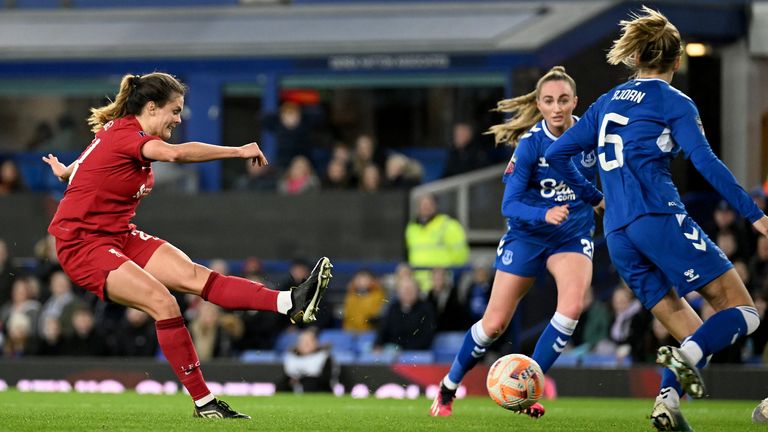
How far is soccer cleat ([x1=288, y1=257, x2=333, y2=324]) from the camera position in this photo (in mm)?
8406

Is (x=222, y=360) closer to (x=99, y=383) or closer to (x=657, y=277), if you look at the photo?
(x=99, y=383)

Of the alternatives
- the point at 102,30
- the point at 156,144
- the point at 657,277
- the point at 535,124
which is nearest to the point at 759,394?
the point at 535,124

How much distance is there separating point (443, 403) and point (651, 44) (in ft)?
9.50

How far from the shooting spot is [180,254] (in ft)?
28.9

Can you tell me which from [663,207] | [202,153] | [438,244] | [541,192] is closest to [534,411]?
[541,192]

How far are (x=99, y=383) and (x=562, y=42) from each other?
673 cm

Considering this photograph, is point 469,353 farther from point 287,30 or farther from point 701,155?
point 287,30

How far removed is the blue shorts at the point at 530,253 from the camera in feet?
31.1

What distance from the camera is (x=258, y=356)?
15727 mm

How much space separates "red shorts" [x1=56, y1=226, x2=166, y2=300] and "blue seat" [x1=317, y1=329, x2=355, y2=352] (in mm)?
7205

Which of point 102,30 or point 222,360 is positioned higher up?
point 102,30

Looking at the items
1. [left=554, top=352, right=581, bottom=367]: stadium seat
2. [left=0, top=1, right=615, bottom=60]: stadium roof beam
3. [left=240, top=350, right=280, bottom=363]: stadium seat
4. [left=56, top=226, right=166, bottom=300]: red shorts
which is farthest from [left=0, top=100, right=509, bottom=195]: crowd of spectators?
[left=56, top=226, right=166, bottom=300]: red shorts

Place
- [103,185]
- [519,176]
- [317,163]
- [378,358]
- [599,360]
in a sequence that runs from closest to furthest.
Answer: [103,185] < [519,176] < [599,360] < [378,358] < [317,163]

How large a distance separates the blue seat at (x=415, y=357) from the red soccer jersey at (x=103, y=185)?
6852mm
